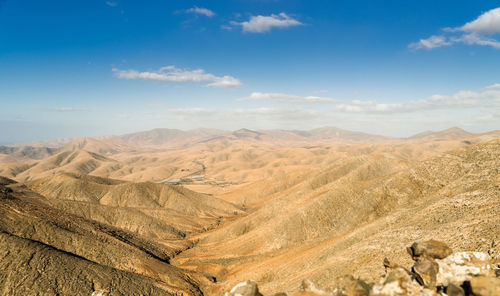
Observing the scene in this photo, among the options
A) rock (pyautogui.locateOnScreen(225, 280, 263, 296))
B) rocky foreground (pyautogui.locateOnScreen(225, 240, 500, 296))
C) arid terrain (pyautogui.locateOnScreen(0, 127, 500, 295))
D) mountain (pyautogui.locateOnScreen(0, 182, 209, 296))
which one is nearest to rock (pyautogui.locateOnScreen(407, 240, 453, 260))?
rocky foreground (pyautogui.locateOnScreen(225, 240, 500, 296))

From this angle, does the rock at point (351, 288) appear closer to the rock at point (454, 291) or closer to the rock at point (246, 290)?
the rock at point (454, 291)

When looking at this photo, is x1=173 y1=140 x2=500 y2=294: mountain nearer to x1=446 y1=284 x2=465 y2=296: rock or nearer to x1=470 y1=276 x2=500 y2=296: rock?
x1=470 y1=276 x2=500 y2=296: rock

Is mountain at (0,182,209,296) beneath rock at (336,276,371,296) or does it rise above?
beneath

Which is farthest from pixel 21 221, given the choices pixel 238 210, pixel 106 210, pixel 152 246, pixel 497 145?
pixel 497 145

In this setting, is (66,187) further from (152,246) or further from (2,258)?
(2,258)

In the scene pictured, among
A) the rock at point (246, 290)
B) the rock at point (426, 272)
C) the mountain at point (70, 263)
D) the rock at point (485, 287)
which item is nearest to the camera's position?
the rock at point (485, 287)

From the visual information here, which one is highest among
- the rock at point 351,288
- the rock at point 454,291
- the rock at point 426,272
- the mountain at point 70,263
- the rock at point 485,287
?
the rock at point 485,287

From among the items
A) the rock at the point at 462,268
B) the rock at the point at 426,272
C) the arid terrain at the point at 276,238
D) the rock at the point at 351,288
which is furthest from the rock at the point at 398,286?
the arid terrain at the point at 276,238

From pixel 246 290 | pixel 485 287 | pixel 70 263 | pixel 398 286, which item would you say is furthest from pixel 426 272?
pixel 70 263
